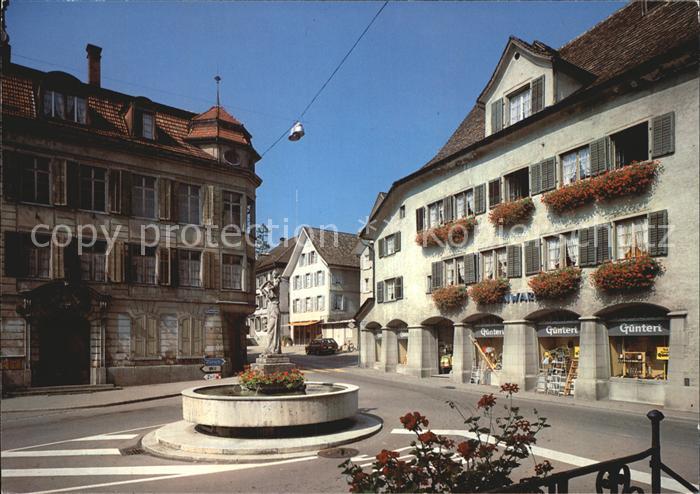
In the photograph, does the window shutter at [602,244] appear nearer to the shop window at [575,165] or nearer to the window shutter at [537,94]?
the shop window at [575,165]

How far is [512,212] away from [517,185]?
5.89ft

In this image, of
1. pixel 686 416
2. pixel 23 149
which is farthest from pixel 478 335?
pixel 23 149

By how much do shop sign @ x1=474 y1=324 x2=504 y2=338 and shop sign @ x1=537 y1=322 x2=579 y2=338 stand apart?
6.70 feet

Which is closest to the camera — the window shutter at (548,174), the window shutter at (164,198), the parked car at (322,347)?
the window shutter at (548,174)

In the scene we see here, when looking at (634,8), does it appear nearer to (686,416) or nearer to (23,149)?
(686,416)

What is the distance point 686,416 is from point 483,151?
13.3 metres

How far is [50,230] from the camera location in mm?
22797

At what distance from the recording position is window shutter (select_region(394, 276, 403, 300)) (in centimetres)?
2981

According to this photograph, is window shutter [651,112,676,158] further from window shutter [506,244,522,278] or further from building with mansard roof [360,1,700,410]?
window shutter [506,244,522,278]

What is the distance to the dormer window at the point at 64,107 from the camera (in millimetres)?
23422

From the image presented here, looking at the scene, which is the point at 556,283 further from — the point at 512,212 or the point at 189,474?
the point at 189,474

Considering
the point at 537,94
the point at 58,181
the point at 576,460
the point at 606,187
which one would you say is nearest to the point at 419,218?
the point at 537,94

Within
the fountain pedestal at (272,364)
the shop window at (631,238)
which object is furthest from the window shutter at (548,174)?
the fountain pedestal at (272,364)

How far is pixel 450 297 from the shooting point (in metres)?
24.5
